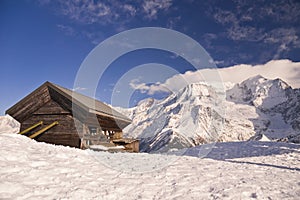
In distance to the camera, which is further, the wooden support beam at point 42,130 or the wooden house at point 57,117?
the wooden house at point 57,117

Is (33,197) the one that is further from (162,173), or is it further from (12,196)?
(162,173)

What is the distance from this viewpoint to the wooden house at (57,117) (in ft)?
51.7

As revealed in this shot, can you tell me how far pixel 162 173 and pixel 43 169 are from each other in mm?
4034

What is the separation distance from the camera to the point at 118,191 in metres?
5.50

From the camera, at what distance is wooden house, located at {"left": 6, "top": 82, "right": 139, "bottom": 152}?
15758 mm

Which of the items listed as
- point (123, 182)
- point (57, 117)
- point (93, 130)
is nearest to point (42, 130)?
point (57, 117)

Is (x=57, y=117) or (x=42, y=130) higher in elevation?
(x=57, y=117)

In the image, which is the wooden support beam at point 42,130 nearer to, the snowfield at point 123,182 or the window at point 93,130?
the window at point 93,130

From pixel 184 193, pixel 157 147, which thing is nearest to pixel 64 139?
pixel 184 193

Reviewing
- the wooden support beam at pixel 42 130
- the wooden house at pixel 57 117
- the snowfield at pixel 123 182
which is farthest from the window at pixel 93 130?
the snowfield at pixel 123 182

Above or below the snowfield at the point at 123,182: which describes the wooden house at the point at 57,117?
above

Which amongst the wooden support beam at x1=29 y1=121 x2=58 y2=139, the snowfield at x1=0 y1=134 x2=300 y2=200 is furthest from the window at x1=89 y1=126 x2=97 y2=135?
the snowfield at x1=0 y1=134 x2=300 y2=200

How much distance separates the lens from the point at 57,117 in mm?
16469

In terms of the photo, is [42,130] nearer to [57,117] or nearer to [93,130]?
[57,117]
